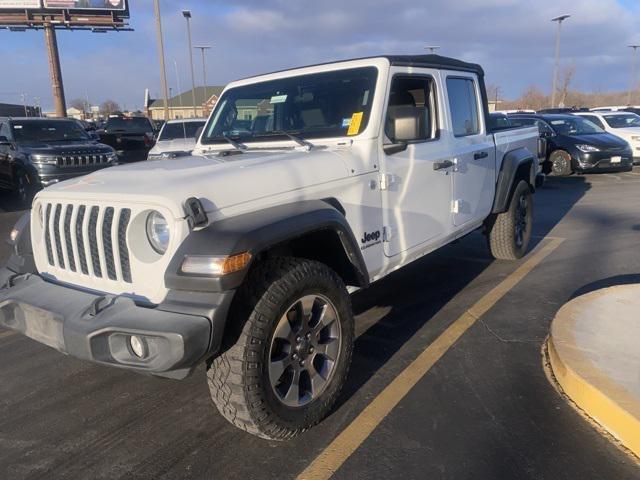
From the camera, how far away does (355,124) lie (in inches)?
140

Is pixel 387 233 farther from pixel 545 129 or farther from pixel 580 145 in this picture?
pixel 545 129

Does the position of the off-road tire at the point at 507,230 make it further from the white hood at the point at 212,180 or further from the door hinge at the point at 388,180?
the white hood at the point at 212,180

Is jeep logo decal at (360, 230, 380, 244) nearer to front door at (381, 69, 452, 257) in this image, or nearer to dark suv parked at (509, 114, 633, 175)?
front door at (381, 69, 452, 257)

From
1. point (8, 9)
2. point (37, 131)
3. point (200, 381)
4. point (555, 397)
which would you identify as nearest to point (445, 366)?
point (555, 397)

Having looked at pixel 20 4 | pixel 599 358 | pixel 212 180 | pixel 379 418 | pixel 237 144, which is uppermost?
pixel 20 4

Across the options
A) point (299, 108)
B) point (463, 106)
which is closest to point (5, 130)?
point (299, 108)

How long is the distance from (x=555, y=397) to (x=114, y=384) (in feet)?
9.25

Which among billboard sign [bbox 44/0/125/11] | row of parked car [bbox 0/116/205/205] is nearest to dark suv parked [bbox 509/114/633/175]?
row of parked car [bbox 0/116/205/205]

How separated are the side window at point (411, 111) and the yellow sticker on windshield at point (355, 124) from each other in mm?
187

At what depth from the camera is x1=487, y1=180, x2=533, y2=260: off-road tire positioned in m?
5.77

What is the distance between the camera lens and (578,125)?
14.9 metres

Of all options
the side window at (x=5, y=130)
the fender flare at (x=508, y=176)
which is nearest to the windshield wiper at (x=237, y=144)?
the fender flare at (x=508, y=176)

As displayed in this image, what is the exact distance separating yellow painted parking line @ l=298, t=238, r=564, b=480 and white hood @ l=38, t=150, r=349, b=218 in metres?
1.36

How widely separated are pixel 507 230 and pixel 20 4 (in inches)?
1566
